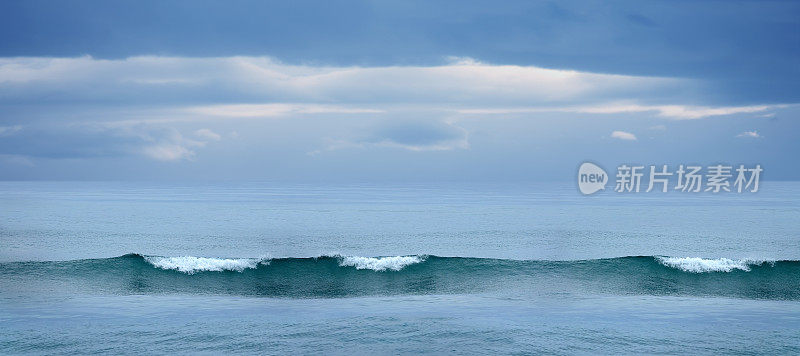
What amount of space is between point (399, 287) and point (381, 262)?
312cm

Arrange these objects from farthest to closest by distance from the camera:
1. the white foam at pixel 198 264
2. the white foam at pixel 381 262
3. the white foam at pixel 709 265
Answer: the white foam at pixel 381 262
the white foam at pixel 198 264
the white foam at pixel 709 265

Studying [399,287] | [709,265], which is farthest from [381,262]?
[709,265]

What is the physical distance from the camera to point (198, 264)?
2647cm

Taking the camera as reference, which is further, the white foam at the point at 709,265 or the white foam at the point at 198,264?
the white foam at the point at 198,264

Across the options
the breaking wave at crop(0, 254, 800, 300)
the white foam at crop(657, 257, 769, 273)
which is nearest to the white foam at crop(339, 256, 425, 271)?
the breaking wave at crop(0, 254, 800, 300)

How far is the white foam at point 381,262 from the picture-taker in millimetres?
26594

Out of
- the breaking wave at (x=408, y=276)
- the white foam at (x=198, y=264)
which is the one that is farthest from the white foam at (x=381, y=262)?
the white foam at (x=198, y=264)

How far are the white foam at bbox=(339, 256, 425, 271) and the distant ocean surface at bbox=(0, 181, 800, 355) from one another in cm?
7

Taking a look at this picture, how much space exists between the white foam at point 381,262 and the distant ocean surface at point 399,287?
0.23 feet

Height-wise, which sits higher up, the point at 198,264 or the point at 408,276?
the point at 198,264

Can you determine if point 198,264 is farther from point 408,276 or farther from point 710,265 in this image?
point 710,265

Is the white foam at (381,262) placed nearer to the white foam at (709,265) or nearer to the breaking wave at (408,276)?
the breaking wave at (408,276)

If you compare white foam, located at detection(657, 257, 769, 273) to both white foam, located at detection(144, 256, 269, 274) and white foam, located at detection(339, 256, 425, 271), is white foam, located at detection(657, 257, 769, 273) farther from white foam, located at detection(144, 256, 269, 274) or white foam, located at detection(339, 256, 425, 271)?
white foam, located at detection(144, 256, 269, 274)

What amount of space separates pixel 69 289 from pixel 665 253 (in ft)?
89.0
